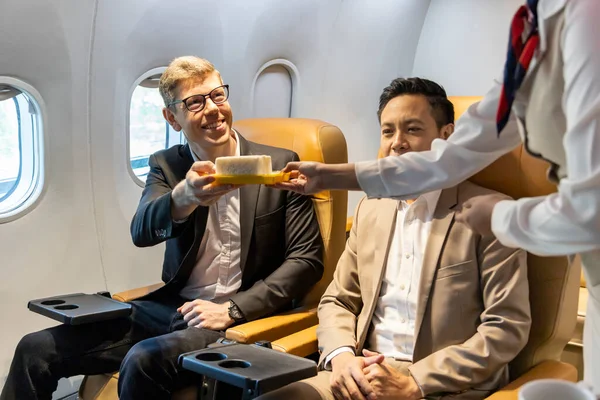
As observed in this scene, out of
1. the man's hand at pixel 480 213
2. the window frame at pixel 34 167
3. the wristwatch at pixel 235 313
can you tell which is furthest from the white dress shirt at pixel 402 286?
the window frame at pixel 34 167

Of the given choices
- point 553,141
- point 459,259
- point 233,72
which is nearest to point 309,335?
point 459,259

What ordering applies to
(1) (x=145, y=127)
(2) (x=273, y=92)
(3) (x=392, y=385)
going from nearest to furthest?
(3) (x=392, y=385) < (1) (x=145, y=127) < (2) (x=273, y=92)

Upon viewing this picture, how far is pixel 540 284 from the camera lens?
231 centimetres

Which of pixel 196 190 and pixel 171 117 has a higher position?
pixel 171 117

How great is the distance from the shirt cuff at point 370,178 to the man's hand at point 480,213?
287mm

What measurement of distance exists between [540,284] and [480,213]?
107cm

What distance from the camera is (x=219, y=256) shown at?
9.62 feet

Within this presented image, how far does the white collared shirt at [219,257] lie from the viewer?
293 centimetres

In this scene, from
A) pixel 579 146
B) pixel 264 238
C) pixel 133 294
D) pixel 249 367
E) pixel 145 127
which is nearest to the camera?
pixel 579 146

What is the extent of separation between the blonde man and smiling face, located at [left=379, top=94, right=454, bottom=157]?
0.61 m

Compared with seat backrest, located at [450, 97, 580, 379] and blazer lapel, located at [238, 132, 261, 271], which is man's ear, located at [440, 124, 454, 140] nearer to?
seat backrest, located at [450, 97, 580, 379]

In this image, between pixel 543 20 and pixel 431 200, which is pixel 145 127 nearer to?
pixel 431 200

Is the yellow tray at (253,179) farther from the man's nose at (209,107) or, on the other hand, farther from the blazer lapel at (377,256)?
the man's nose at (209,107)

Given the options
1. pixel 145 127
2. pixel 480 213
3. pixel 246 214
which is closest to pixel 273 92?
pixel 145 127
